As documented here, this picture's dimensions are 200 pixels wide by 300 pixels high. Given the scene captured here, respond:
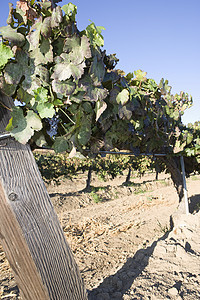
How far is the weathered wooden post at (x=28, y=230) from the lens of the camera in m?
1.04

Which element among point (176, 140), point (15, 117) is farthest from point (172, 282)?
point (15, 117)

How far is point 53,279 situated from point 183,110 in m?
3.42

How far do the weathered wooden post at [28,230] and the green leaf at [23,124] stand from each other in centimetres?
5

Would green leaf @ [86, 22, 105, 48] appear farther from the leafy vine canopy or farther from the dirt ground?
the dirt ground

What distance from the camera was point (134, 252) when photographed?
176 inches

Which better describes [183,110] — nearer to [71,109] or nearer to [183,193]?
[183,193]

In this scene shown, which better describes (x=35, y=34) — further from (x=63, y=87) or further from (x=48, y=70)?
(x=63, y=87)

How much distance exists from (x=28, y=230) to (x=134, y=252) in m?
3.97

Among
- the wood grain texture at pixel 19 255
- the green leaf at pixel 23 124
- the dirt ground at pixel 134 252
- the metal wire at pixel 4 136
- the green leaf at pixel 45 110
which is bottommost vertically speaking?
the dirt ground at pixel 134 252

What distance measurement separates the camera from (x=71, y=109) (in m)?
1.33

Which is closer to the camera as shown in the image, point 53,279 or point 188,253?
point 53,279

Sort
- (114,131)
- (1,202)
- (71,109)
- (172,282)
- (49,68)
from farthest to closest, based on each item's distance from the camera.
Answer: (172,282) < (114,131) < (71,109) < (49,68) < (1,202)

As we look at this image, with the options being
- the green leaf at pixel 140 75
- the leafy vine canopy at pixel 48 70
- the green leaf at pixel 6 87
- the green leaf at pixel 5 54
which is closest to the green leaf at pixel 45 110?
the leafy vine canopy at pixel 48 70

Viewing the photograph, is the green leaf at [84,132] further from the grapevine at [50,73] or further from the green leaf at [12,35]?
the green leaf at [12,35]
